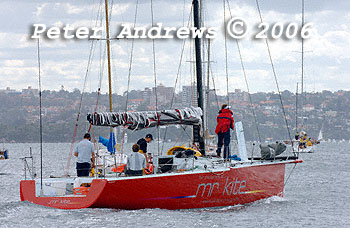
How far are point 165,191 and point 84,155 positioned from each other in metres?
2.34

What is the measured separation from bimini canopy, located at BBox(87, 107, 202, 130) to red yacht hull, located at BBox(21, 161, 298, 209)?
5.78 ft

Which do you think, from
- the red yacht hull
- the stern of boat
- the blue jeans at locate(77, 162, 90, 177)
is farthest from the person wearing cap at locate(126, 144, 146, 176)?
the blue jeans at locate(77, 162, 90, 177)

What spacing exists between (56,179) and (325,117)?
16951cm

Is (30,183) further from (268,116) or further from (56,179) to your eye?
(268,116)

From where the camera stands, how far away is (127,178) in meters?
16.1

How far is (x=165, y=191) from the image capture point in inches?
656

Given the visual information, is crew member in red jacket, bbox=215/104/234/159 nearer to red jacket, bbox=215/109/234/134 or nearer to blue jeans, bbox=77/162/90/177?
red jacket, bbox=215/109/234/134

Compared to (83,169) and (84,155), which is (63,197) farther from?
(84,155)

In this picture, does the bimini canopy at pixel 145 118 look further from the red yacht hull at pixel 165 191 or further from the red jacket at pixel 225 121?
the red yacht hull at pixel 165 191

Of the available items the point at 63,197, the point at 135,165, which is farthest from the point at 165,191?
the point at 63,197

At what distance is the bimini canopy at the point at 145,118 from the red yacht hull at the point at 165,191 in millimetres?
1763

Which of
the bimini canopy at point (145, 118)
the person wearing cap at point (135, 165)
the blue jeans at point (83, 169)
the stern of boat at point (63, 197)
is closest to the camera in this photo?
the stern of boat at point (63, 197)

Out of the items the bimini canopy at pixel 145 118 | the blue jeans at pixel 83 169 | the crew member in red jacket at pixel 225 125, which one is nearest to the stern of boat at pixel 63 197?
the blue jeans at pixel 83 169

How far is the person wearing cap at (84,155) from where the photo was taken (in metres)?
17.1
